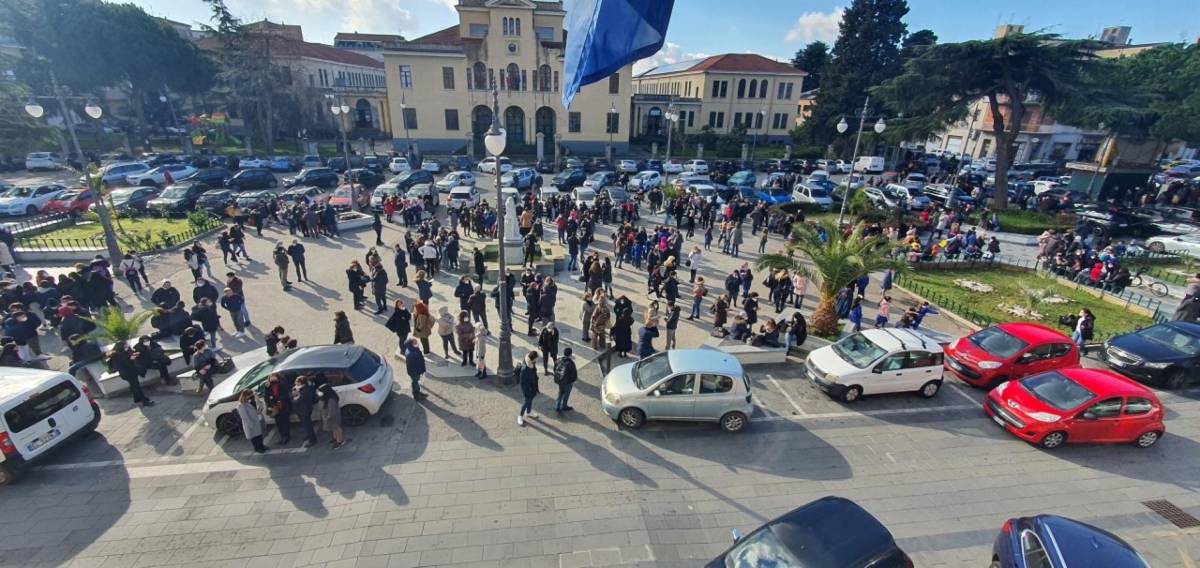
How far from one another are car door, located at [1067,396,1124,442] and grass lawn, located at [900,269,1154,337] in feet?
22.7

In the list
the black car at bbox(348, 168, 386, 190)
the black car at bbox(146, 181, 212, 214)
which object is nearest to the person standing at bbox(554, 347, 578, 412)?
the black car at bbox(146, 181, 212, 214)

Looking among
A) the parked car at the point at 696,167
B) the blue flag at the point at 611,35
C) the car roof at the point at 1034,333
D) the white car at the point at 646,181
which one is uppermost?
the blue flag at the point at 611,35

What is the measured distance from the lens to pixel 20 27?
3984cm

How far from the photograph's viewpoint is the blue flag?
13.6 feet

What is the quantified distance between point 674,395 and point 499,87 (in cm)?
4477

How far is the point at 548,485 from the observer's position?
7906mm

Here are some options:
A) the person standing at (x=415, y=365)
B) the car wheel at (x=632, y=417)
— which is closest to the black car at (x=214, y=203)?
the person standing at (x=415, y=365)

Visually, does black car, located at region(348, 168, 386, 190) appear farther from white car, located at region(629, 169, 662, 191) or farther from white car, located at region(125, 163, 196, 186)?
white car, located at region(629, 169, 662, 191)

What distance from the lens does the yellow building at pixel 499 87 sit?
4553 cm

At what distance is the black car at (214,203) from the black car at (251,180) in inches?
226

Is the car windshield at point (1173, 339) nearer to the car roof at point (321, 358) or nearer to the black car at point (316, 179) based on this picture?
the car roof at point (321, 358)

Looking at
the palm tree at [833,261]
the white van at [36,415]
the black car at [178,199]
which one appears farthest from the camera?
the black car at [178,199]

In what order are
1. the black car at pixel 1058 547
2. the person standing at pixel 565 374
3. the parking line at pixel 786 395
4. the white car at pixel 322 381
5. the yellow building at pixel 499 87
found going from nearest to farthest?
1. the black car at pixel 1058 547
2. the white car at pixel 322 381
3. the person standing at pixel 565 374
4. the parking line at pixel 786 395
5. the yellow building at pixel 499 87

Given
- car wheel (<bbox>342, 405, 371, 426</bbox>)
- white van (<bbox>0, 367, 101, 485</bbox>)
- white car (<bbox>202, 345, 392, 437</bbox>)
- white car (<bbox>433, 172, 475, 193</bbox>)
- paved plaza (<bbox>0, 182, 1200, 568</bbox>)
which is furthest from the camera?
white car (<bbox>433, 172, 475, 193</bbox>)
